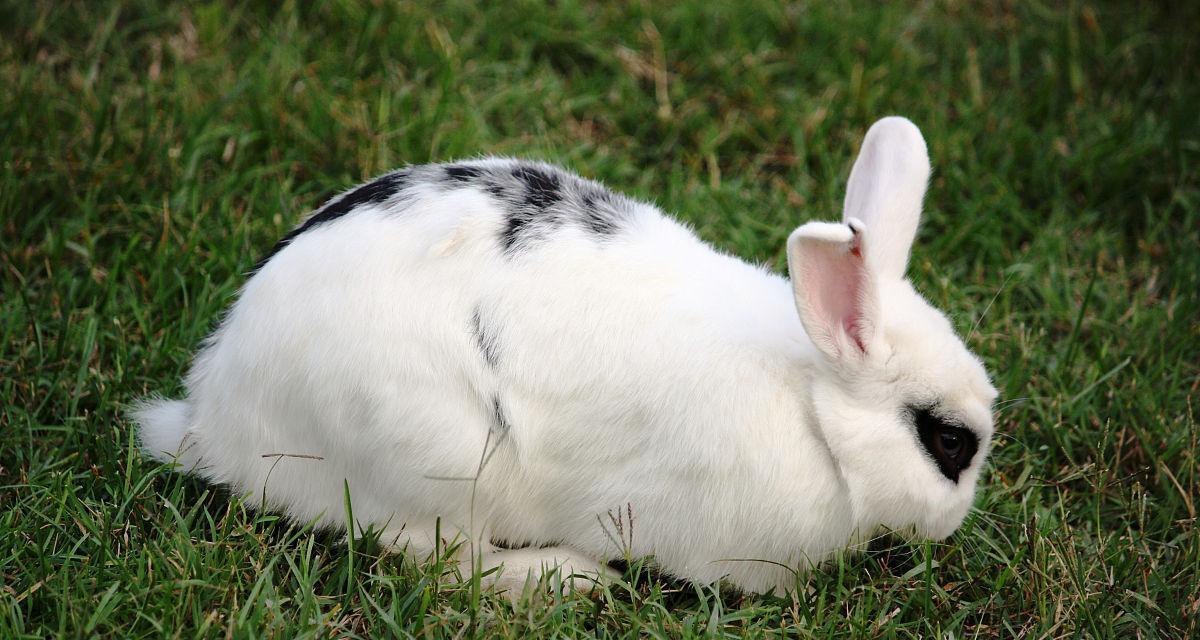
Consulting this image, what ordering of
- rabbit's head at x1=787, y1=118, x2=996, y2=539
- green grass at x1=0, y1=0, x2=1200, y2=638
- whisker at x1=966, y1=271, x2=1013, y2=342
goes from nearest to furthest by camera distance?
rabbit's head at x1=787, y1=118, x2=996, y2=539 < green grass at x1=0, y1=0, x2=1200, y2=638 < whisker at x1=966, y1=271, x2=1013, y2=342

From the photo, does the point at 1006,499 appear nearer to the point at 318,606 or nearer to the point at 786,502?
the point at 786,502

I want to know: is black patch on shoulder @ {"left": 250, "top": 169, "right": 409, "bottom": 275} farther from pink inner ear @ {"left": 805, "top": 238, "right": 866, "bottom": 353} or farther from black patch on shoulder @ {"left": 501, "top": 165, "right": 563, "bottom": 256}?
pink inner ear @ {"left": 805, "top": 238, "right": 866, "bottom": 353}

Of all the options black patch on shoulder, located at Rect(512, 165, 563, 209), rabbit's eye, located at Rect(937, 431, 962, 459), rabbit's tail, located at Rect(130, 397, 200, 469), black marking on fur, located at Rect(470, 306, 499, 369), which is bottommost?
rabbit's tail, located at Rect(130, 397, 200, 469)

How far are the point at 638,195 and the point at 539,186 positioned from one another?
1.34 m

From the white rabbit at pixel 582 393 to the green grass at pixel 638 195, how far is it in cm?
18

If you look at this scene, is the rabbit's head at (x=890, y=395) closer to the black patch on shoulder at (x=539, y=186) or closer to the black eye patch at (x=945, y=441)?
the black eye patch at (x=945, y=441)

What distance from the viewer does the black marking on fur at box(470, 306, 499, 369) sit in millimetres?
2816

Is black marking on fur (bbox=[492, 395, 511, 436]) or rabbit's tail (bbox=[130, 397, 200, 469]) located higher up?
black marking on fur (bbox=[492, 395, 511, 436])

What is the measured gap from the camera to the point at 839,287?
271 centimetres

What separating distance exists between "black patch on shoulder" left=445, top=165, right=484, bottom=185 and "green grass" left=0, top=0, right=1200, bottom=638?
0.98 m

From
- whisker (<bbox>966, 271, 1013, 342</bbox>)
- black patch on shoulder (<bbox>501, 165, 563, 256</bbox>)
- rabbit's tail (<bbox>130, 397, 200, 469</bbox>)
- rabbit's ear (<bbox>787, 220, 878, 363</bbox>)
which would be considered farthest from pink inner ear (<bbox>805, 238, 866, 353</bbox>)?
rabbit's tail (<bbox>130, 397, 200, 469</bbox>)

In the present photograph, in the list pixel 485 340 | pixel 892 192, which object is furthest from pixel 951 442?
pixel 485 340

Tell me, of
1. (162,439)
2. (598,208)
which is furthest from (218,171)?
(598,208)

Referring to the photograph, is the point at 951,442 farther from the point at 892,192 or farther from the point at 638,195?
the point at 638,195
